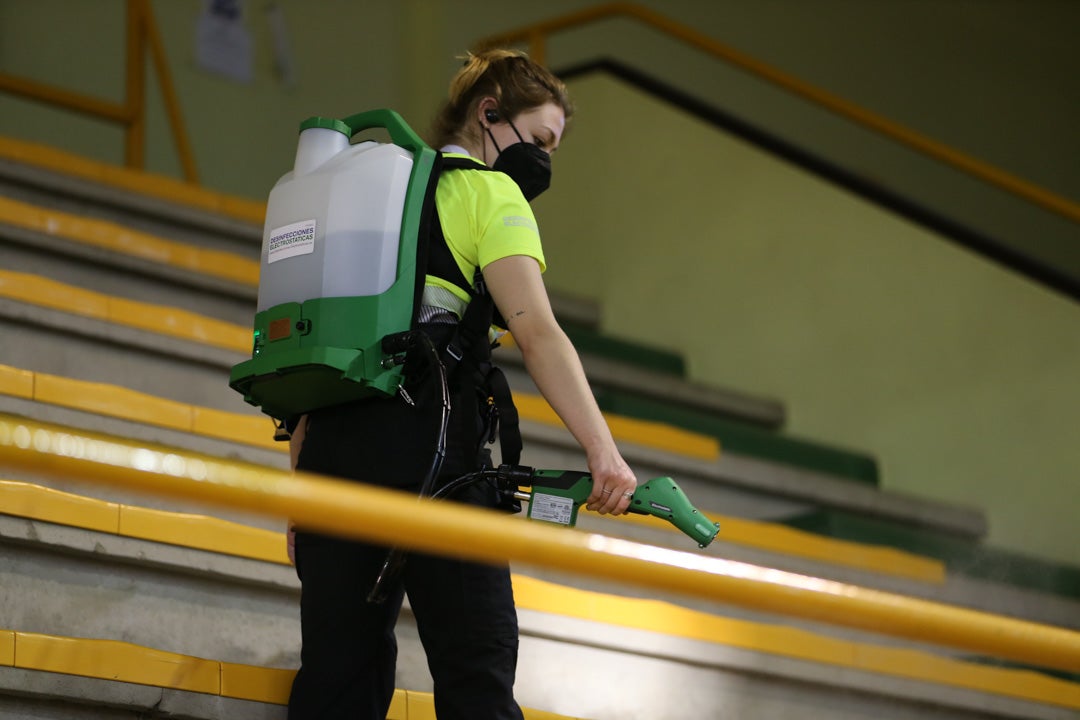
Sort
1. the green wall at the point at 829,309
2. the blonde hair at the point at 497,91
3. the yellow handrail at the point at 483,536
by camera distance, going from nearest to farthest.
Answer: the yellow handrail at the point at 483,536, the blonde hair at the point at 497,91, the green wall at the point at 829,309

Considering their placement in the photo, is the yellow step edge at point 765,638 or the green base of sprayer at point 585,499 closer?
the green base of sprayer at point 585,499

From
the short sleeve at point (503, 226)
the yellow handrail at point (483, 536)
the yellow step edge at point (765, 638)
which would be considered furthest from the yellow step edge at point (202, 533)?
the yellow handrail at point (483, 536)

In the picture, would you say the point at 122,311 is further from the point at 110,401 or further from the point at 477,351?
the point at 477,351

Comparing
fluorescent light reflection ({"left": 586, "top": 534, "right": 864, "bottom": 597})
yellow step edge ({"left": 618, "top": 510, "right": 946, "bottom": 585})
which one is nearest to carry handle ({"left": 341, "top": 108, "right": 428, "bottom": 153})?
fluorescent light reflection ({"left": 586, "top": 534, "right": 864, "bottom": 597})

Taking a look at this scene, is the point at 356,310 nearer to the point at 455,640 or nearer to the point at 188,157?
the point at 455,640

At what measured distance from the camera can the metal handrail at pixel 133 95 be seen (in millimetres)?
4477

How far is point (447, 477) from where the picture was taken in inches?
72.4

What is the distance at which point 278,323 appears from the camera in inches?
75.5

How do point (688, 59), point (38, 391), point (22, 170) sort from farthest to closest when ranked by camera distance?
point (688, 59) → point (22, 170) → point (38, 391)

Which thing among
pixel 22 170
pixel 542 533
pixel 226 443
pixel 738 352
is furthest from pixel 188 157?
pixel 542 533

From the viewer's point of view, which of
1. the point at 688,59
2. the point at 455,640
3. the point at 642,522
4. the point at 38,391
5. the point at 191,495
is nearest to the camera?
the point at 191,495

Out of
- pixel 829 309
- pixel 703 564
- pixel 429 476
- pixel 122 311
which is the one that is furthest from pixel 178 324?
pixel 829 309

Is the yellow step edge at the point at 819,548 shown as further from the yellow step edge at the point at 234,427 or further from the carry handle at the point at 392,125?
the carry handle at the point at 392,125

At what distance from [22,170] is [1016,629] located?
123 inches
